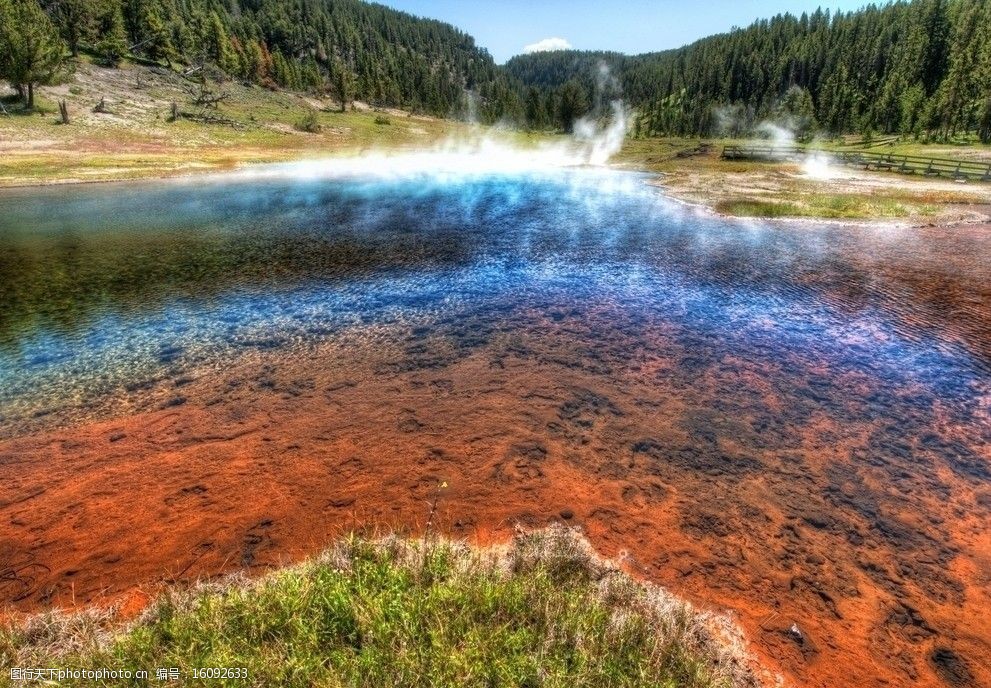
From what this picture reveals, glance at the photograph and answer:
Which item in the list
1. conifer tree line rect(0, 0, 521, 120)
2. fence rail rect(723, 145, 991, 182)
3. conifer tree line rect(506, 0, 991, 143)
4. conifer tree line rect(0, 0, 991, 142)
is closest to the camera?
fence rail rect(723, 145, 991, 182)

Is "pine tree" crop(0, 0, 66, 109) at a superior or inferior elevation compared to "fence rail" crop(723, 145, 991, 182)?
superior

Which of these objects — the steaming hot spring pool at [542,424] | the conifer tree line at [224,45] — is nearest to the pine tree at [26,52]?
the conifer tree line at [224,45]

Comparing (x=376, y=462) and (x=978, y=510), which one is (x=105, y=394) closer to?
(x=376, y=462)

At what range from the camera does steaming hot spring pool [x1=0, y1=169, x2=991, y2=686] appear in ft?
22.6

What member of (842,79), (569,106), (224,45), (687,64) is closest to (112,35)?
(224,45)

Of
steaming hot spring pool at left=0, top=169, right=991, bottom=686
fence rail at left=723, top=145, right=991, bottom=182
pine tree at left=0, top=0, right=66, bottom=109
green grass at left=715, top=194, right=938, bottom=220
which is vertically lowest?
steaming hot spring pool at left=0, top=169, right=991, bottom=686

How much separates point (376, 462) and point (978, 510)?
1077 cm

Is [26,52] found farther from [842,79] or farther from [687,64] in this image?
[687,64]

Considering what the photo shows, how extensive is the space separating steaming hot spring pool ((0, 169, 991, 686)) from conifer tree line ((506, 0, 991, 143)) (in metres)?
101

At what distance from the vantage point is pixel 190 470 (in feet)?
29.0

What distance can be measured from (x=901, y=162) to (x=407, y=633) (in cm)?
8101

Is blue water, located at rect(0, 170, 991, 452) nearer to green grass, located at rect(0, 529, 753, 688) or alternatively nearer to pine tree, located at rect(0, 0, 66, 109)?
green grass, located at rect(0, 529, 753, 688)

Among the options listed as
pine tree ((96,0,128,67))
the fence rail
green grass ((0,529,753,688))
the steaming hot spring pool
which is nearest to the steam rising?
the fence rail

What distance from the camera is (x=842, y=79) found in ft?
436
